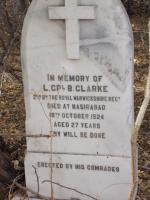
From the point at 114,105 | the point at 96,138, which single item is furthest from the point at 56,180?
the point at 114,105

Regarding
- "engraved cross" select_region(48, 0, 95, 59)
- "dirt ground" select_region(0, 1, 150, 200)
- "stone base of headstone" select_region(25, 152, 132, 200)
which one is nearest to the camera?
"engraved cross" select_region(48, 0, 95, 59)

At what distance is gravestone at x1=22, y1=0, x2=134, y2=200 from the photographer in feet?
12.0

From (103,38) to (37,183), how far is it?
1.28m

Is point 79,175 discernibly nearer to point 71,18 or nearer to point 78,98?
point 78,98

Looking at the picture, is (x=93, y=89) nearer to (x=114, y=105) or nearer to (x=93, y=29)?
(x=114, y=105)

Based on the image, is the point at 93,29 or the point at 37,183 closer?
the point at 93,29

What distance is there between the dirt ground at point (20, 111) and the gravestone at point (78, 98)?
0.48 metres

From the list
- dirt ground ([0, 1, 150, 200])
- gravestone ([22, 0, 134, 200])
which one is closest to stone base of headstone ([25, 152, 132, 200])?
gravestone ([22, 0, 134, 200])

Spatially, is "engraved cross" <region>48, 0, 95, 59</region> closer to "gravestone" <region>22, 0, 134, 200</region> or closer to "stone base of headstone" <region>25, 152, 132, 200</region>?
"gravestone" <region>22, 0, 134, 200</region>

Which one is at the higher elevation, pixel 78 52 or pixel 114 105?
pixel 78 52

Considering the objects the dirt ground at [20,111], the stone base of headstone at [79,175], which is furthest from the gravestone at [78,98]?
the dirt ground at [20,111]

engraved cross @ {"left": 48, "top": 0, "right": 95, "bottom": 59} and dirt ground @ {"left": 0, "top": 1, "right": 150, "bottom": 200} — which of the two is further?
dirt ground @ {"left": 0, "top": 1, "right": 150, "bottom": 200}

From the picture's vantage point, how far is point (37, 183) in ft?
13.7

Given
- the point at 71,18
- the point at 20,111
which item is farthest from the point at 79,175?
the point at 20,111
